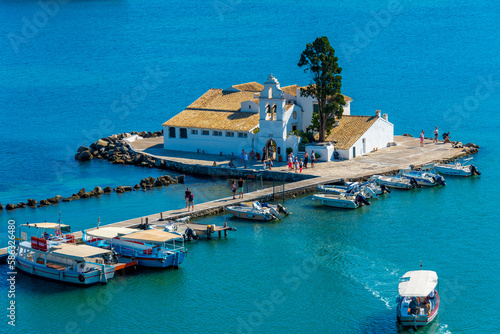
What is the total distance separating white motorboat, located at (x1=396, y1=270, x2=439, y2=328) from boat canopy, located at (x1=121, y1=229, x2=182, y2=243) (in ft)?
53.1

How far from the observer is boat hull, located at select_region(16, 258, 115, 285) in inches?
1849

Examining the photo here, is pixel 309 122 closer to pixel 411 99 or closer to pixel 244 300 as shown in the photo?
pixel 244 300

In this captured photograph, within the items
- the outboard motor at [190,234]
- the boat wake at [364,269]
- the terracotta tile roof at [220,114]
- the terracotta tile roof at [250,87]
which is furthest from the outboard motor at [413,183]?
the terracotta tile roof at [250,87]

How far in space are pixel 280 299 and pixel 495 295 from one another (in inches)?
508

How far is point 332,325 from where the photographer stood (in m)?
41.4

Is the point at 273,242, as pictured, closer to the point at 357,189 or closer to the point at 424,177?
the point at 357,189

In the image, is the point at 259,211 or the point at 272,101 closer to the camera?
the point at 259,211

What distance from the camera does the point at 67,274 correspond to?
47250 millimetres

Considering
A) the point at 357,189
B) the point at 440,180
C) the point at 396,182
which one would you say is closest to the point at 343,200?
the point at 357,189

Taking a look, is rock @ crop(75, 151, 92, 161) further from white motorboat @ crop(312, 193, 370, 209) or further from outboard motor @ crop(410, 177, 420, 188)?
outboard motor @ crop(410, 177, 420, 188)

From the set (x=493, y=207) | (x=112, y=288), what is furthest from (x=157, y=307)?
(x=493, y=207)

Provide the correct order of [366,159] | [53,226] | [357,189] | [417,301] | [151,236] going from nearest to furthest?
[417,301], [151,236], [53,226], [357,189], [366,159]

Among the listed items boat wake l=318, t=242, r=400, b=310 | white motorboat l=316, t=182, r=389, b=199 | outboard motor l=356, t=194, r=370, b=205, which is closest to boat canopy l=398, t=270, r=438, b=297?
boat wake l=318, t=242, r=400, b=310

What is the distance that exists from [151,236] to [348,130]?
3201 centimetres
